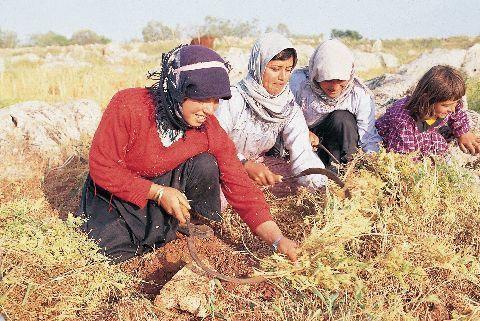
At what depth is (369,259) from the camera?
2488 mm

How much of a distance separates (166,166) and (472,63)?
33.9 ft

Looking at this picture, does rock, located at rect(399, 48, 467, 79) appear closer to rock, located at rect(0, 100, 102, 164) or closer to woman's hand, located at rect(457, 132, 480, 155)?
woman's hand, located at rect(457, 132, 480, 155)

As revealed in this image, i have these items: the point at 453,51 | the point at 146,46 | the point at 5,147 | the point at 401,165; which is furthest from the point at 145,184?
the point at 146,46

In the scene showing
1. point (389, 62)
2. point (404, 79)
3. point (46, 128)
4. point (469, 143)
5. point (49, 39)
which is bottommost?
point (49, 39)

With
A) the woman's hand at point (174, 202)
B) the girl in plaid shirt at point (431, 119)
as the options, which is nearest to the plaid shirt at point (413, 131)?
the girl in plaid shirt at point (431, 119)

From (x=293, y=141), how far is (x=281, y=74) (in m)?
0.47

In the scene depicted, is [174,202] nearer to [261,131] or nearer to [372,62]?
[261,131]

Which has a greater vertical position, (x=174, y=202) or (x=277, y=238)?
(x=174, y=202)

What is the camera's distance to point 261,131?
3.46m

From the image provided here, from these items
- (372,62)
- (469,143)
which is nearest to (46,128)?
(469,143)

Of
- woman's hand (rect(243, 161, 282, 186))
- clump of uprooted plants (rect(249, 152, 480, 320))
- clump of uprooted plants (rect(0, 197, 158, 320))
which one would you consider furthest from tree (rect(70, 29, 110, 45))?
clump of uprooted plants (rect(249, 152, 480, 320))

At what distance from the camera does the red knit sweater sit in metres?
2.61

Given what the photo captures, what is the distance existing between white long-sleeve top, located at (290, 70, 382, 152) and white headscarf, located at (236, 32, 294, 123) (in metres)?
0.58

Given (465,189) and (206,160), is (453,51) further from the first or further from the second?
(206,160)
